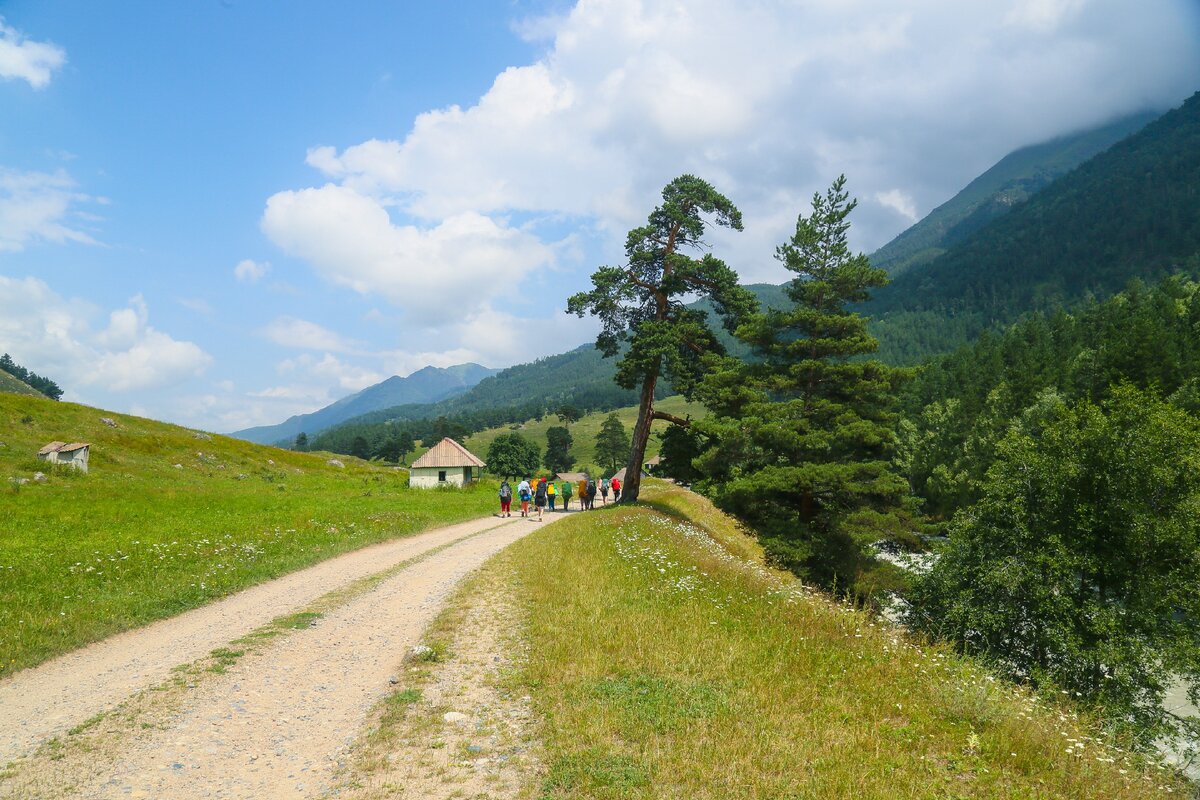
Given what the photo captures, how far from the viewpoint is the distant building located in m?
39.0

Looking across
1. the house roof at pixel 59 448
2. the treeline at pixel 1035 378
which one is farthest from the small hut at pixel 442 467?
the treeline at pixel 1035 378

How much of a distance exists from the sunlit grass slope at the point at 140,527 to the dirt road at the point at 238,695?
1133mm

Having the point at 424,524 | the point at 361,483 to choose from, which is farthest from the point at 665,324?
the point at 361,483

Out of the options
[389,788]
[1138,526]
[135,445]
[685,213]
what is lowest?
[1138,526]

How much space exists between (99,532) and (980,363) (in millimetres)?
122335

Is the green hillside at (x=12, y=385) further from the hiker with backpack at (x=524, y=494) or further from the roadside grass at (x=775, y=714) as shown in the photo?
the roadside grass at (x=775, y=714)

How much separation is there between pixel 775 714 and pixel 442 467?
63304 millimetres

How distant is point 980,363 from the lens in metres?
107

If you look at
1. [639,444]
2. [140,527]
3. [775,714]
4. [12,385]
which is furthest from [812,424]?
[12,385]

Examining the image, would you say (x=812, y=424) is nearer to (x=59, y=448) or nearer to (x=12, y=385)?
(x=59, y=448)

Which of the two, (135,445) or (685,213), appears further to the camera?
(135,445)

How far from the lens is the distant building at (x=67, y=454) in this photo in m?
39.0

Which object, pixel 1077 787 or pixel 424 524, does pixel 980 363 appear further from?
pixel 1077 787

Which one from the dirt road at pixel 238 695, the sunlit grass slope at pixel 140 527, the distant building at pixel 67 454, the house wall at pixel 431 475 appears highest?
the distant building at pixel 67 454
